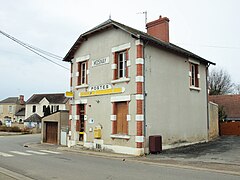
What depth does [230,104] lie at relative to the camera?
32.8m

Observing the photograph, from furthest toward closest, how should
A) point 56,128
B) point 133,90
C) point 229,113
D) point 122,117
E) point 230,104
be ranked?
point 230,104
point 229,113
point 56,128
point 122,117
point 133,90

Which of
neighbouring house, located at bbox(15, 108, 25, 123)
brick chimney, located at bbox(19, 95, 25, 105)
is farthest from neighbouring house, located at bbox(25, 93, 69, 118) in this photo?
brick chimney, located at bbox(19, 95, 25, 105)

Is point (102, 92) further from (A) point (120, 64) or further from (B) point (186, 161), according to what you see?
(B) point (186, 161)

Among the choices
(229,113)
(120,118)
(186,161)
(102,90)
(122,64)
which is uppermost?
(122,64)

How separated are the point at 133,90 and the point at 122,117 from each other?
1.78 meters

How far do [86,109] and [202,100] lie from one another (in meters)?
8.39

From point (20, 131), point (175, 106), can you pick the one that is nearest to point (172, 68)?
point (175, 106)

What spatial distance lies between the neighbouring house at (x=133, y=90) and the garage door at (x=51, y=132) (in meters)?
4.95

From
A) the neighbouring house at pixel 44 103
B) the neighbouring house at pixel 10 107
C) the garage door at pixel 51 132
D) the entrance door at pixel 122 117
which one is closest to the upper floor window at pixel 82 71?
the entrance door at pixel 122 117

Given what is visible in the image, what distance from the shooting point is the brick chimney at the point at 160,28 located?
20.1 meters

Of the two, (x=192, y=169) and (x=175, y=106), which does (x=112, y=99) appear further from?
(x=192, y=169)

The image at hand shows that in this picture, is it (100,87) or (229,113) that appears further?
(229,113)

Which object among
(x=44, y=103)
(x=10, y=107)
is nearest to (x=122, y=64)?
(x=44, y=103)

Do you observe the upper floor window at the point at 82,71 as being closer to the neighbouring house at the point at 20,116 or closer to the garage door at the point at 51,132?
the garage door at the point at 51,132
